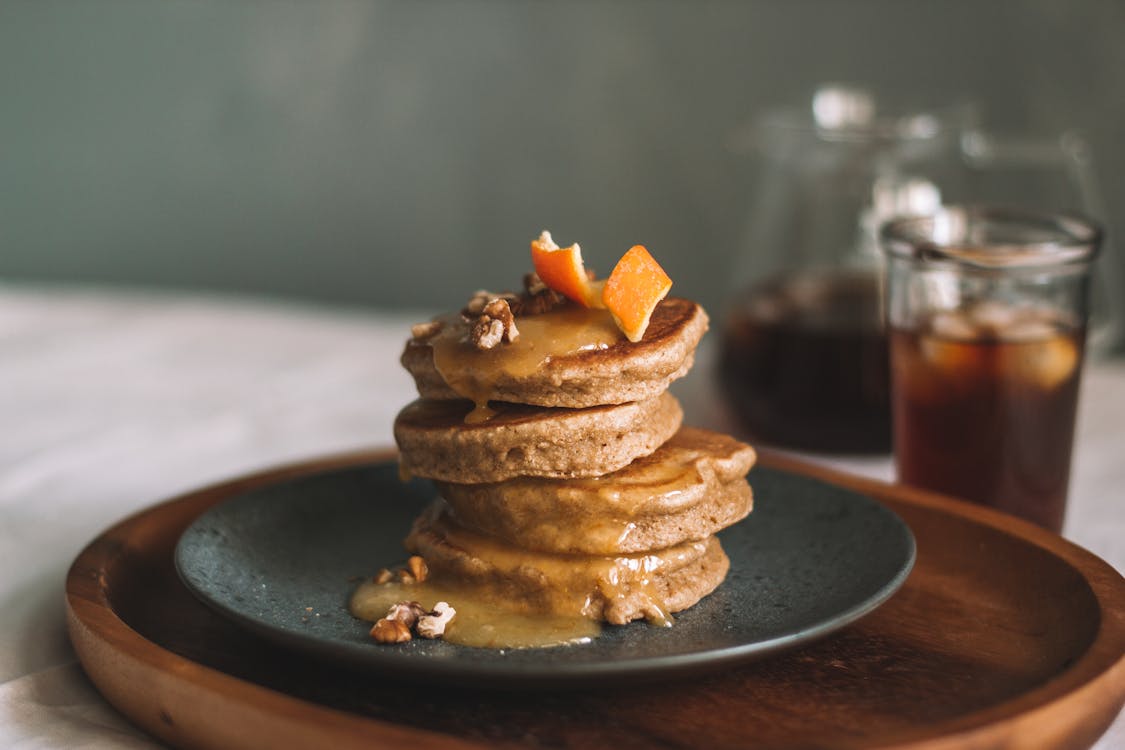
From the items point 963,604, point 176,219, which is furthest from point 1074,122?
point 176,219

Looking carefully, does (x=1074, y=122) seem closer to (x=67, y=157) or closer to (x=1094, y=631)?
(x=1094, y=631)

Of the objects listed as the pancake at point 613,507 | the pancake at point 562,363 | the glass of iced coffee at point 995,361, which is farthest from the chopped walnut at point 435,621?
the glass of iced coffee at point 995,361

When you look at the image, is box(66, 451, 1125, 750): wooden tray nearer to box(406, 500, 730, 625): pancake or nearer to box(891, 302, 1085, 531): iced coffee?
box(406, 500, 730, 625): pancake

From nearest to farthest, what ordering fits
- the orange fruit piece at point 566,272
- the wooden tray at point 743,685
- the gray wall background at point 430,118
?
the wooden tray at point 743,685, the orange fruit piece at point 566,272, the gray wall background at point 430,118

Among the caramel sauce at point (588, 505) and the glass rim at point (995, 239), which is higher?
the glass rim at point (995, 239)

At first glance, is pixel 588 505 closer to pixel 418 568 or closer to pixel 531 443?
pixel 531 443

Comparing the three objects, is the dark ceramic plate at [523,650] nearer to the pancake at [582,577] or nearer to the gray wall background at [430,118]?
the pancake at [582,577]
